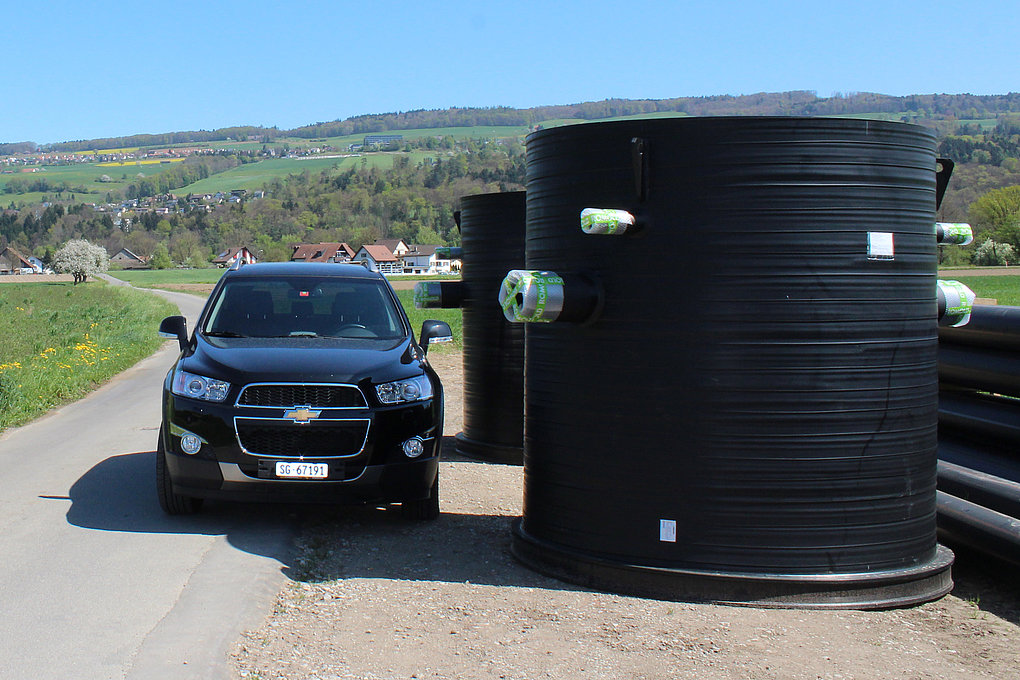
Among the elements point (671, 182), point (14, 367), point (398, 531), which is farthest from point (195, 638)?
point (14, 367)

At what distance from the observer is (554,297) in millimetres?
5621

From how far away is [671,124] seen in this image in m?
5.50

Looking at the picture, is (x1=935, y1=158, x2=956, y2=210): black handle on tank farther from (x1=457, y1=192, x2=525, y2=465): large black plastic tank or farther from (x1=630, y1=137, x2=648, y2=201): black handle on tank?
(x1=457, y1=192, x2=525, y2=465): large black plastic tank

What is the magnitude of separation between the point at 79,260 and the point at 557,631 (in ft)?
381

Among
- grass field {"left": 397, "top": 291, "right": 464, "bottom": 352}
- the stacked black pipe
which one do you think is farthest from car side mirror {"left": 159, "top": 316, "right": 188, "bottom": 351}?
grass field {"left": 397, "top": 291, "right": 464, "bottom": 352}

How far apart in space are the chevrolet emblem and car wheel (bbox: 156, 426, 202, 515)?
3.60 feet

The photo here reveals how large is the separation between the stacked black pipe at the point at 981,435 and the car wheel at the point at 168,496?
510 centimetres

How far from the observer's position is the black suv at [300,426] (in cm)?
687

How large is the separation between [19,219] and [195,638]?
20085cm

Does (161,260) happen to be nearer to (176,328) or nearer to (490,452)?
(490,452)

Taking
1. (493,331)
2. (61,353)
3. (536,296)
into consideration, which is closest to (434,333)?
(493,331)

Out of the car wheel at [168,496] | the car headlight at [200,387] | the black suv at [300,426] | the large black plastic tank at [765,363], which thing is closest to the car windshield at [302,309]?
the black suv at [300,426]

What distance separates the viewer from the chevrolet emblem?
6844mm

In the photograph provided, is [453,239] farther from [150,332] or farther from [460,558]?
[460,558]
